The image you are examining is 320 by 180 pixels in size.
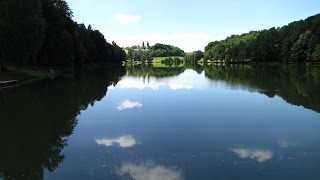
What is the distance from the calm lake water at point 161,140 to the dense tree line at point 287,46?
94576mm

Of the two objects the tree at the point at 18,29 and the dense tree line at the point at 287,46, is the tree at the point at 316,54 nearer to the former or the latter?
the dense tree line at the point at 287,46

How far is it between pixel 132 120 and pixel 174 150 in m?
7.94

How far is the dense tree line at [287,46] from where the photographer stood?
119 m

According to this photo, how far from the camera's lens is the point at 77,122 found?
22578 mm

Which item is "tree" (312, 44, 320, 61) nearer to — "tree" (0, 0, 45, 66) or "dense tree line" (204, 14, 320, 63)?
"dense tree line" (204, 14, 320, 63)

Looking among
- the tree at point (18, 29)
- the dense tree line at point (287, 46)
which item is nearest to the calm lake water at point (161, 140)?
the tree at point (18, 29)

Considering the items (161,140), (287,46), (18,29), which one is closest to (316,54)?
(287,46)

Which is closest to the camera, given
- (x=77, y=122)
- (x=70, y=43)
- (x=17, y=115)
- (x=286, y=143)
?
(x=286, y=143)

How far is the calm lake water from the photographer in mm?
12805

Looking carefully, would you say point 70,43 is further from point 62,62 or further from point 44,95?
point 44,95

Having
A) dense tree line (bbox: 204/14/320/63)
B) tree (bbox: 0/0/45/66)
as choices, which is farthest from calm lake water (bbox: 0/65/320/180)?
dense tree line (bbox: 204/14/320/63)

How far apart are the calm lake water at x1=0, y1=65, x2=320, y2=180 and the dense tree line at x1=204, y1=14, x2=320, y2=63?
9458 cm

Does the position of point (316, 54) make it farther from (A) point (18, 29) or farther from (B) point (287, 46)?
(A) point (18, 29)

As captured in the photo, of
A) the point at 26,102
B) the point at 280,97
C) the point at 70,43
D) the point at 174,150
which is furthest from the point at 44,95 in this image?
the point at 70,43
